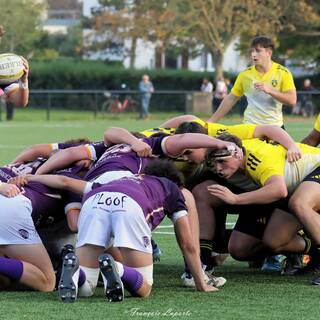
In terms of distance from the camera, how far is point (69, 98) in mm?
37594

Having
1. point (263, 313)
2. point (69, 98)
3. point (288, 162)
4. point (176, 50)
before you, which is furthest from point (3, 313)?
point (176, 50)

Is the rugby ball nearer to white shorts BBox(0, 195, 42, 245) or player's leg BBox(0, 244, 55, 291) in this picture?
white shorts BBox(0, 195, 42, 245)

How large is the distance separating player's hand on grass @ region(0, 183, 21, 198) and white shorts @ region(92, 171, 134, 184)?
539 mm

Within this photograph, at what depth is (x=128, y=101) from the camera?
121 feet

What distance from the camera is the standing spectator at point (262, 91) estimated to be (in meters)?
11.2

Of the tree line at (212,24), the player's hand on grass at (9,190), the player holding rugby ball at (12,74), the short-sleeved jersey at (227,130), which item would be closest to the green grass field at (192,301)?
the player's hand on grass at (9,190)

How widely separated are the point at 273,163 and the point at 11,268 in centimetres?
199

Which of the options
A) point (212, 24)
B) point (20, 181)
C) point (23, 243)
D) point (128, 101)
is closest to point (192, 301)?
point (23, 243)

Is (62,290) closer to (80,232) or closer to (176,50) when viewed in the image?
(80,232)

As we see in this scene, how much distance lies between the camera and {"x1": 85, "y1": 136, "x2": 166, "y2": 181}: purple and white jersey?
7.38 meters

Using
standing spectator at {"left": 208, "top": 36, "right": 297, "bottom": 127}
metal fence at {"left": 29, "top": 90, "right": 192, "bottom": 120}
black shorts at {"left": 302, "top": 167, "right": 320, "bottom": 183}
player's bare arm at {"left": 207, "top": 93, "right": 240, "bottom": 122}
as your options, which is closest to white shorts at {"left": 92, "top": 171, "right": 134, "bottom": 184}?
black shorts at {"left": 302, "top": 167, "right": 320, "bottom": 183}

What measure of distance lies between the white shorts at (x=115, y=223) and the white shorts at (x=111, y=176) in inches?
14.5

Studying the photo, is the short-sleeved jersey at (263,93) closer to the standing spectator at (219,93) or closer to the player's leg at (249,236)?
the player's leg at (249,236)

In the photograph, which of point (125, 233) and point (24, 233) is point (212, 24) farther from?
point (125, 233)
